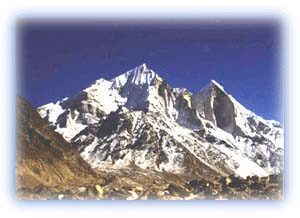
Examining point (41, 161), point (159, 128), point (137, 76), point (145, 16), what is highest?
point (145, 16)

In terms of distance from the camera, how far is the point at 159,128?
545cm

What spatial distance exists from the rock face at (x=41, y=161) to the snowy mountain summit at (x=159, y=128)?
5 cm

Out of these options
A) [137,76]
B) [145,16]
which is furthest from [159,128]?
[145,16]

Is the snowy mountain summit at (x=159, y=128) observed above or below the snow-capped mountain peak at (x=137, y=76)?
below

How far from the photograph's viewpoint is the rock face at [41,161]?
539 cm

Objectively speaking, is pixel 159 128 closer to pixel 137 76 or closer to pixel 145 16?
pixel 137 76

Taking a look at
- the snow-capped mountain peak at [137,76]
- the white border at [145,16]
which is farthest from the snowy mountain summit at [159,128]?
the white border at [145,16]

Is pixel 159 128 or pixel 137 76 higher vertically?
pixel 137 76

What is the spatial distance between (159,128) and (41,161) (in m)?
0.69

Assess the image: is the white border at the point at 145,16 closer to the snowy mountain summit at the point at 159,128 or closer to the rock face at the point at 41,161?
the rock face at the point at 41,161

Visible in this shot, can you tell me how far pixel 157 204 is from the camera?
539cm

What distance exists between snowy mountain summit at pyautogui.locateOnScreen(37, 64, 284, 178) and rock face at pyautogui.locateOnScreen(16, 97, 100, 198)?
1.9 inches
